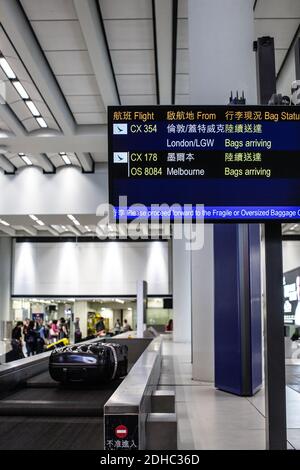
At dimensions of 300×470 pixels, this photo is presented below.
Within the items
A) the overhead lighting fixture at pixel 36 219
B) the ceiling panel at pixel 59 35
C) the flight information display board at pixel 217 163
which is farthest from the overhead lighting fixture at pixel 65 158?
the flight information display board at pixel 217 163

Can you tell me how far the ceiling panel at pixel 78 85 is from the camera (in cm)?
1537

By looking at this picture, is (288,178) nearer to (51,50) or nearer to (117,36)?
(117,36)

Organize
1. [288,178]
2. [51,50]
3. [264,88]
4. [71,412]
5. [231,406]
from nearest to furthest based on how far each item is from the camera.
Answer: [288,178], [264,88], [71,412], [231,406], [51,50]

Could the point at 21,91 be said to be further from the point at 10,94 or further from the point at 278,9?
the point at 278,9

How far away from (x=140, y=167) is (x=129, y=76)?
1116cm

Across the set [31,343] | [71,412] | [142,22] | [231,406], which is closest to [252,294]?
[231,406]

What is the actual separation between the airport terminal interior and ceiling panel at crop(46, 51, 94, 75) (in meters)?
0.05

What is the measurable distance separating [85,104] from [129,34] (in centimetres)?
467

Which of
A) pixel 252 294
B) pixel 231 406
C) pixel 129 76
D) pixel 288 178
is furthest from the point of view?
pixel 129 76

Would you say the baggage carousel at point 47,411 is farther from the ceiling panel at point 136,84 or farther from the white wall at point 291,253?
the white wall at point 291,253

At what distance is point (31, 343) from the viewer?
22.7 meters

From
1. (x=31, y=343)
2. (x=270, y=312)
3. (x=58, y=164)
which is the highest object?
(x=58, y=164)

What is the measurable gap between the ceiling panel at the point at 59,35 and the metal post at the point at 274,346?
30.4 feet

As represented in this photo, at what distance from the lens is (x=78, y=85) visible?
15898 millimetres
